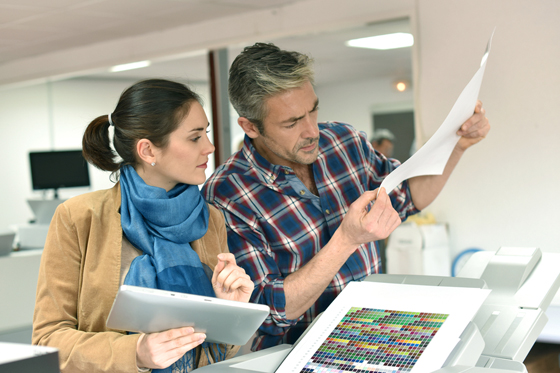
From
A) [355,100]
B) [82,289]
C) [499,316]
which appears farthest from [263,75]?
[355,100]

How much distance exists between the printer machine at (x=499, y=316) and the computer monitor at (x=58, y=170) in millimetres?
5356

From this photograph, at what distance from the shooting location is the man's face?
1.49m

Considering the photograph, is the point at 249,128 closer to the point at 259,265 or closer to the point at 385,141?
the point at 259,265

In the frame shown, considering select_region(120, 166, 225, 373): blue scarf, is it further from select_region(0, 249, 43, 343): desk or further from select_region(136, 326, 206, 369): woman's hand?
select_region(0, 249, 43, 343): desk

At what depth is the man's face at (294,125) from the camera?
149 cm

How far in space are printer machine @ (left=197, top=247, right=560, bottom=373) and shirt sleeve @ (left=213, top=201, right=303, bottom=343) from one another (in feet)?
0.55

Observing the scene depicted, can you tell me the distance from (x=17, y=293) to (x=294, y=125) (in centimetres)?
253

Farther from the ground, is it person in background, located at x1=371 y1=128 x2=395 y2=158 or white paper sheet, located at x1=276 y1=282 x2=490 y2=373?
person in background, located at x1=371 y1=128 x2=395 y2=158

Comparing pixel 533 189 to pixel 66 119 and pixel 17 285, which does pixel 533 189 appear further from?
pixel 66 119

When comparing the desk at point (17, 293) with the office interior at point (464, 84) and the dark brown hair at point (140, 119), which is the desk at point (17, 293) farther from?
the dark brown hair at point (140, 119)

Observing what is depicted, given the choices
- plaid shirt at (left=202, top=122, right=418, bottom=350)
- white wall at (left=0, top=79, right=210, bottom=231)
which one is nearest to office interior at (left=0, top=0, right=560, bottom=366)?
plaid shirt at (left=202, top=122, right=418, bottom=350)

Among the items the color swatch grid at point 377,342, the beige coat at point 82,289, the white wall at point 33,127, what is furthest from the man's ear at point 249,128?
the white wall at point 33,127

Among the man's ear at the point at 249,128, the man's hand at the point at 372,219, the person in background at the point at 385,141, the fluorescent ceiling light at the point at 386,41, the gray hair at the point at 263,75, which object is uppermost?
the fluorescent ceiling light at the point at 386,41

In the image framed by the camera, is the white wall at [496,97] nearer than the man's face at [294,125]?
No
